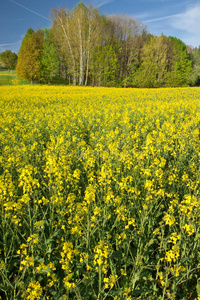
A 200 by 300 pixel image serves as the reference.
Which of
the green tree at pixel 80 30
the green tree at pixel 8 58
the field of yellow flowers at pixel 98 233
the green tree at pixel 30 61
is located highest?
the green tree at pixel 8 58

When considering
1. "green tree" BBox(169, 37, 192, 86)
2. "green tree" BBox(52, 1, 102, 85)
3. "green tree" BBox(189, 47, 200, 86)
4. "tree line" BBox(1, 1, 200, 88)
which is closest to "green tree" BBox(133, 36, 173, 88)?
"tree line" BBox(1, 1, 200, 88)

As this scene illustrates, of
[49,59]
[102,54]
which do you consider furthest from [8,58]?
[102,54]

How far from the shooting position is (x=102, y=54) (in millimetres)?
35969

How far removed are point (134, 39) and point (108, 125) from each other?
4185 centimetres

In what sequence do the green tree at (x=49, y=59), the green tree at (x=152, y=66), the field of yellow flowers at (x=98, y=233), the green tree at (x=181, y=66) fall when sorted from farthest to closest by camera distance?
the green tree at (x=181, y=66), the green tree at (x=152, y=66), the green tree at (x=49, y=59), the field of yellow flowers at (x=98, y=233)

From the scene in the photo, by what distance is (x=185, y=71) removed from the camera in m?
46.2

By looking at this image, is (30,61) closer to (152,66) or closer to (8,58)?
(152,66)

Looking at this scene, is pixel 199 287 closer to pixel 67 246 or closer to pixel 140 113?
pixel 67 246

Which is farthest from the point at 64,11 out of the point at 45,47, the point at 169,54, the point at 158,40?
the point at 169,54

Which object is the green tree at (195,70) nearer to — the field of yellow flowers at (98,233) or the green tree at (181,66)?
the green tree at (181,66)

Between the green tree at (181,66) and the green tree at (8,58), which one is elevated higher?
the green tree at (8,58)

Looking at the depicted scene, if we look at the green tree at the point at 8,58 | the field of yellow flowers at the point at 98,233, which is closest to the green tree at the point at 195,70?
the field of yellow flowers at the point at 98,233

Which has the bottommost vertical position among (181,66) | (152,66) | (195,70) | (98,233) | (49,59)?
(98,233)

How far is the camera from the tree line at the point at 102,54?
31406 millimetres
